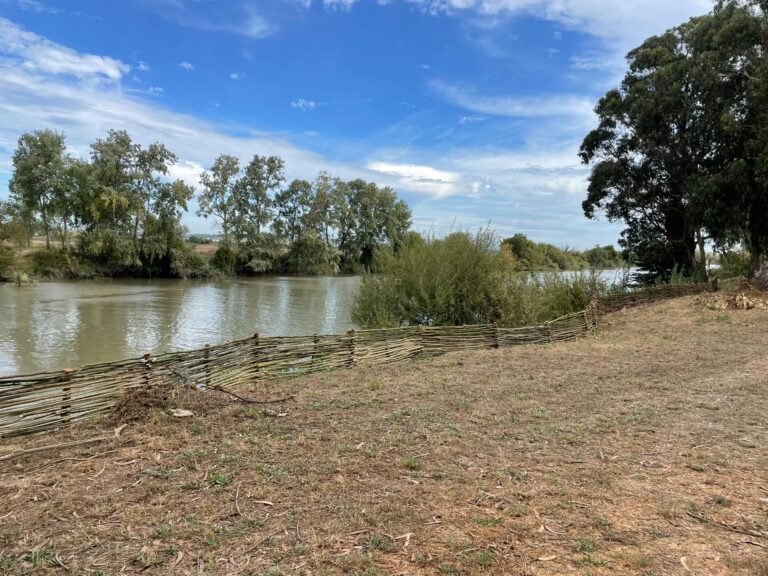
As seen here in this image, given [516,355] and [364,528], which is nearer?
[364,528]

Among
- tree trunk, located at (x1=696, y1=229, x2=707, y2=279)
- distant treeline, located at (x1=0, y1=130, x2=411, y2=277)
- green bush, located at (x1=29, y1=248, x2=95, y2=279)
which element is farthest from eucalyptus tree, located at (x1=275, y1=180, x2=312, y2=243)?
tree trunk, located at (x1=696, y1=229, x2=707, y2=279)

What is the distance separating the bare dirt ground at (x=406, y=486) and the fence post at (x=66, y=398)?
0.74 ft

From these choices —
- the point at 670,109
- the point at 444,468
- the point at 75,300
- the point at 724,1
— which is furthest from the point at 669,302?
the point at 75,300

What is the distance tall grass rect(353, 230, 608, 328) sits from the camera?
10.9 metres

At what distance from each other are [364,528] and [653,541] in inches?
60.0

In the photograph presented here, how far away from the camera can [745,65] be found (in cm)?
1600

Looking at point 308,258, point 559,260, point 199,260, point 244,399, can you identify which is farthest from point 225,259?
point 244,399

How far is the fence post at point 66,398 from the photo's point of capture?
172 inches

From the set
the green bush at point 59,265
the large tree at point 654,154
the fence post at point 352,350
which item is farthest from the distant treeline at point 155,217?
the fence post at point 352,350

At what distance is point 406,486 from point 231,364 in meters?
3.52

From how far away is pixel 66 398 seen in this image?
14.4 ft

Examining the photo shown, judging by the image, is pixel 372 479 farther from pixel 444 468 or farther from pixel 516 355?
pixel 516 355

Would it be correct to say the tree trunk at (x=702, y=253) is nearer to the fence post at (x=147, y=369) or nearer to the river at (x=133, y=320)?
the river at (x=133, y=320)

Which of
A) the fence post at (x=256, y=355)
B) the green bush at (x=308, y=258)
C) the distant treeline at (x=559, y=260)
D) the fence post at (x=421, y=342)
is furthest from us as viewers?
the green bush at (x=308, y=258)
